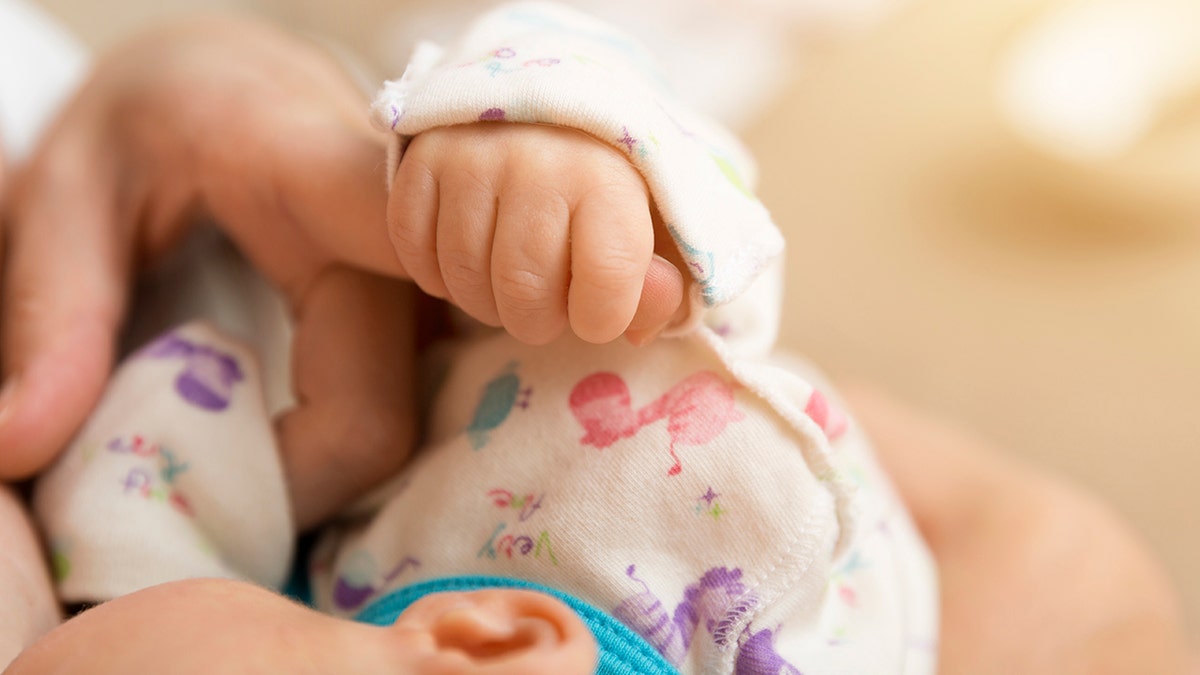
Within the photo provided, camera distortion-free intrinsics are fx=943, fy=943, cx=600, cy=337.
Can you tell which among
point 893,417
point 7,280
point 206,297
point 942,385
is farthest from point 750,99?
point 7,280

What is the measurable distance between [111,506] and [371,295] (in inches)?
6.2

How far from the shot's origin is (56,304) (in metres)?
0.48

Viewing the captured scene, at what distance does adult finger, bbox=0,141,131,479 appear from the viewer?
17.6 inches

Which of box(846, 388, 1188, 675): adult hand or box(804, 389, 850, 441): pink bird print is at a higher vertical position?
box(804, 389, 850, 441): pink bird print

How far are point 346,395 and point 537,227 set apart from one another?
0.63 feet

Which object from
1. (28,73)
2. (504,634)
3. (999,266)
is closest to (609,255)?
(504,634)

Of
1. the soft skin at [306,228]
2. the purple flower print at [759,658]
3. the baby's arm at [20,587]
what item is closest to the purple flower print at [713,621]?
the purple flower print at [759,658]

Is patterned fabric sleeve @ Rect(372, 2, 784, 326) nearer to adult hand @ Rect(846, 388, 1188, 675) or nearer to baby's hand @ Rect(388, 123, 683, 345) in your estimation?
baby's hand @ Rect(388, 123, 683, 345)

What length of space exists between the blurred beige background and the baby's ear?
2.06 ft

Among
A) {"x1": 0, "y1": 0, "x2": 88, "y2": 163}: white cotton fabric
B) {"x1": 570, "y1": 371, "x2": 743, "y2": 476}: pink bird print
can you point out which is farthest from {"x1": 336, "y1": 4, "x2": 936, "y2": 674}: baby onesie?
{"x1": 0, "y1": 0, "x2": 88, "y2": 163}: white cotton fabric

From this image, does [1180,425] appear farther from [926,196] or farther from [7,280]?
[7,280]

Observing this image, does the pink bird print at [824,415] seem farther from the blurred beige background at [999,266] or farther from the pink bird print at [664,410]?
the blurred beige background at [999,266]

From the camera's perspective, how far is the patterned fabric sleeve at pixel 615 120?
34cm

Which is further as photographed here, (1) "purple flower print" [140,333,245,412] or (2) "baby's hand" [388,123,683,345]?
(1) "purple flower print" [140,333,245,412]
